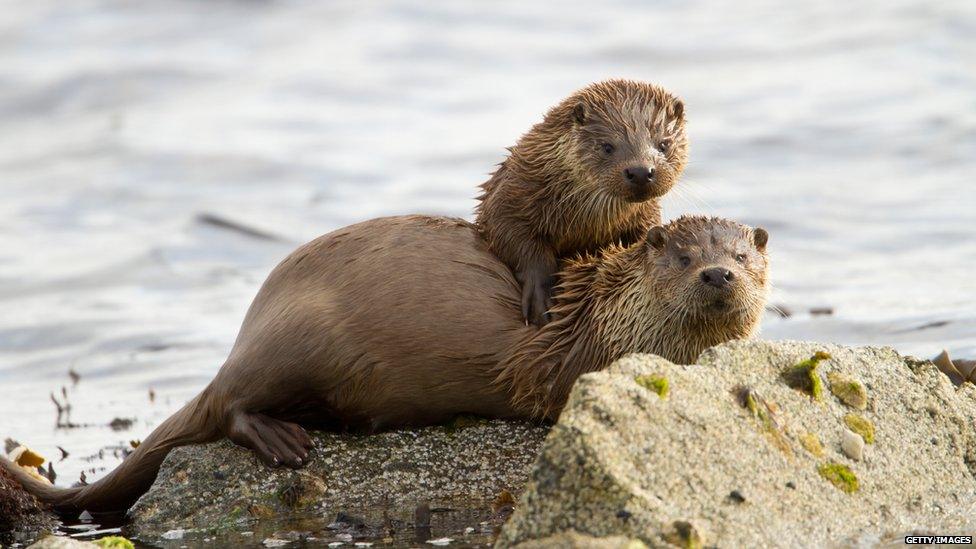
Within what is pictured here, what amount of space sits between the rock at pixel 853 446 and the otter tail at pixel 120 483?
85.6 inches

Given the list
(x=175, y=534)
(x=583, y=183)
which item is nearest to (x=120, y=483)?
(x=175, y=534)

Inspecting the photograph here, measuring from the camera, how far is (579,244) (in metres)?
5.33

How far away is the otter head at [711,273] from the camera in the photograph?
459 cm

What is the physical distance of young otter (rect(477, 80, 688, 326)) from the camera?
203 inches

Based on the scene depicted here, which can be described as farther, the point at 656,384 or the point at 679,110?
the point at 679,110

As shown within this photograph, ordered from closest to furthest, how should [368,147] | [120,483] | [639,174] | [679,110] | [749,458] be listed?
[749,458]
[639,174]
[120,483]
[679,110]
[368,147]

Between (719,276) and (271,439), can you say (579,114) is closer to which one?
(719,276)

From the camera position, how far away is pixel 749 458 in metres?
3.88

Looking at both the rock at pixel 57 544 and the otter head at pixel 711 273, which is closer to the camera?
the rock at pixel 57 544

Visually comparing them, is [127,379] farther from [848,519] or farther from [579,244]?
[848,519]

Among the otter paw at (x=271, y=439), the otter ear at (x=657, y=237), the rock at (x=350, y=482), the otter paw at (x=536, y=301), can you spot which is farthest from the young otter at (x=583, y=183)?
the otter paw at (x=271, y=439)

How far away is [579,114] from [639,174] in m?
0.39

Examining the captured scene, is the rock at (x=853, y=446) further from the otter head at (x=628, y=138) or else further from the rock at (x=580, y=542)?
the otter head at (x=628, y=138)

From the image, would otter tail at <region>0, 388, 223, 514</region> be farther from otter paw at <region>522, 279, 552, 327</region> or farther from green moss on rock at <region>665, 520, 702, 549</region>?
green moss on rock at <region>665, 520, 702, 549</region>
